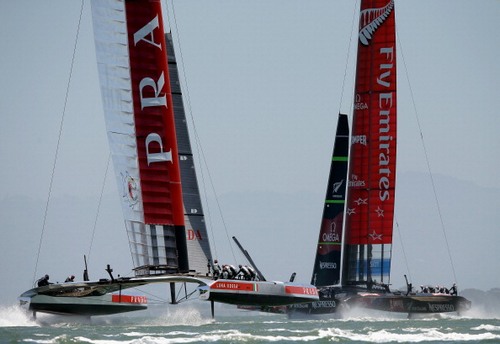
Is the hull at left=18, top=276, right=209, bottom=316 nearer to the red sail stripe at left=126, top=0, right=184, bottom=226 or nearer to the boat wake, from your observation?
the boat wake

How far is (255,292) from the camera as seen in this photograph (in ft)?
151

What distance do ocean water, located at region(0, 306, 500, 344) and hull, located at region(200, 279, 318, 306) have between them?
39.5 inches

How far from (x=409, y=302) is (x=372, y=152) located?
6.71 meters

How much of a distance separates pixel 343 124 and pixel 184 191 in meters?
14.3

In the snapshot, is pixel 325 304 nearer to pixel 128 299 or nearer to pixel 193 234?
pixel 193 234

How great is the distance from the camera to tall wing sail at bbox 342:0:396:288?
5981cm

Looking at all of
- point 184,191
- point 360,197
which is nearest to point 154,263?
point 184,191

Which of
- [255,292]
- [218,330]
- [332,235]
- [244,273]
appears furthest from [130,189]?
[332,235]

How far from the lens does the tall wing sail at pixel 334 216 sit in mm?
62094

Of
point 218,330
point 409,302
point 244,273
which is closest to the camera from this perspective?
point 218,330

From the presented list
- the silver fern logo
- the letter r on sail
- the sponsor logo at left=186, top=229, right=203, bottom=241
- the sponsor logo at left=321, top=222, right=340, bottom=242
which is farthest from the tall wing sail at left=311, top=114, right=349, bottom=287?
the letter r on sail

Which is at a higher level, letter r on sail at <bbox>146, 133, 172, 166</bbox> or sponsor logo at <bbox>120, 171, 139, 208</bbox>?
letter r on sail at <bbox>146, 133, 172, 166</bbox>

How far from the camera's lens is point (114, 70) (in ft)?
151

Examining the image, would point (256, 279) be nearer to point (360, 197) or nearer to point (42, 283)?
point (42, 283)
